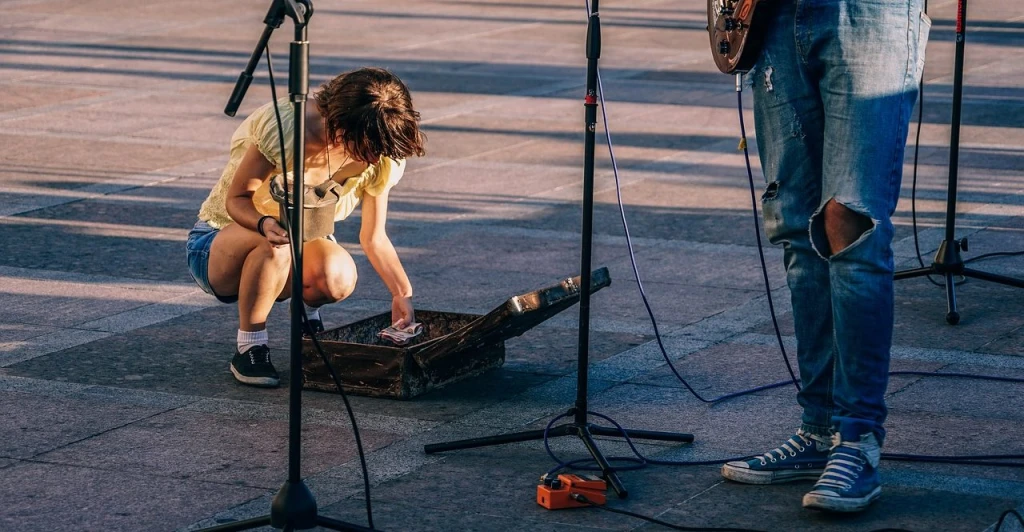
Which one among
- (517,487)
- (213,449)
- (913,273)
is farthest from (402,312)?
(913,273)

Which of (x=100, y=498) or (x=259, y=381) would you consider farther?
(x=259, y=381)

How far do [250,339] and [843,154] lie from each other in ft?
7.56

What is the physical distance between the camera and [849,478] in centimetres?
396

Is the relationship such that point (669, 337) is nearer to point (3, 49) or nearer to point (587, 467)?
point (587, 467)

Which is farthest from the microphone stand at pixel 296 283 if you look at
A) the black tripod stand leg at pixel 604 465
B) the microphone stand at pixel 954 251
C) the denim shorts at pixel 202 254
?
the microphone stand at pixel 954 251

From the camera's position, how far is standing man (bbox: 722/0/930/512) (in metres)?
3.92

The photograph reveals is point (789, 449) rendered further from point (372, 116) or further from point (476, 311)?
point (476, 311)

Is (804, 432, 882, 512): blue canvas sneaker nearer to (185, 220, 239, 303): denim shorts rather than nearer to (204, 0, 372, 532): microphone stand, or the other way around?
(204, 0, 372, 532): microphone stand

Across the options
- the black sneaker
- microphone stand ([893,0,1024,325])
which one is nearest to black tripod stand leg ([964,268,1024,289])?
microphone stand ([893,0,1024,325])

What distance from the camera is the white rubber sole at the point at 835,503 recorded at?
12.9 feet

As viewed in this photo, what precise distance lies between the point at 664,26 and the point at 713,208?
32.3 ft

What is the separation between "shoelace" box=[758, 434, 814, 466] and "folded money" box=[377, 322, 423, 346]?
5.19ft

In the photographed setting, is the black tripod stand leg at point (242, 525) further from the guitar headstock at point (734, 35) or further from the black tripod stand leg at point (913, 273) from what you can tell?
the black tripod stand leg at point (913, 273)

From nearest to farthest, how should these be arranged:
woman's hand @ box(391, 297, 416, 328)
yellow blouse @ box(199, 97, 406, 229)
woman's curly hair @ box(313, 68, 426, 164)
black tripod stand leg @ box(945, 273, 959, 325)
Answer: woman's curly hair @ box(313, 68, 426, 164), yellow blouse @ box(199, 97, 406, 229), woman's hand @ box(391, 297, 416, 328), black tripod stand leg @ box(945, 273, 959, 325)
